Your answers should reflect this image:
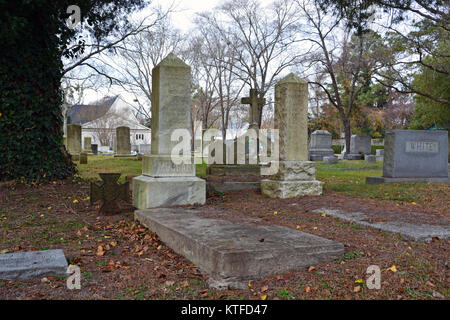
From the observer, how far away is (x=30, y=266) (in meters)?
3.15

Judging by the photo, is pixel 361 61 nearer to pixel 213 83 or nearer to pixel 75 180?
pixel 213 83

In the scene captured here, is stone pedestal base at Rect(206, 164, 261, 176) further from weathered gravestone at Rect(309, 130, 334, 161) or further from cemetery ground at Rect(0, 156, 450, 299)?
weathered gravestone at Rect(309, 130, 334, 161)

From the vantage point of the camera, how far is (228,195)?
25.4 ft

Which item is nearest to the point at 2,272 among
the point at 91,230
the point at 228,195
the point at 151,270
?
the point at 151,270

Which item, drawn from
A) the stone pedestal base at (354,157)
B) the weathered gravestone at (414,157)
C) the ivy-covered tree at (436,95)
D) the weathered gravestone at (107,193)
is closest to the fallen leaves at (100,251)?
the weathered gravestone at (107,193)

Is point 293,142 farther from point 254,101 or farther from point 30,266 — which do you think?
point 30,266

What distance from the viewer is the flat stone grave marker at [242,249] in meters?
2.99

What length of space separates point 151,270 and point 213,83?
95.9 ft

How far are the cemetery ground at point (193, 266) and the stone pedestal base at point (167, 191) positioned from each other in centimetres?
39

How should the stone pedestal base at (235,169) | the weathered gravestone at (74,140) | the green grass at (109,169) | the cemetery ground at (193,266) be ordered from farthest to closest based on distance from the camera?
the weathered gravestone at (74,140)
the green grass at (109,169)
the stone pedestal base at (235,169)
the cemetery ground at (193,266)

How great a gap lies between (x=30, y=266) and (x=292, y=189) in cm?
537

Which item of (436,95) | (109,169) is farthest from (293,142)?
(436,95)

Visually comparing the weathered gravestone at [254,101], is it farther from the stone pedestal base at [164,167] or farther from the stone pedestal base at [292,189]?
the stone pedestal base at [164,167]

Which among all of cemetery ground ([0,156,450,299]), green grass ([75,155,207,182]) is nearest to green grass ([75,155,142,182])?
green grass ([75,155,207,182])
